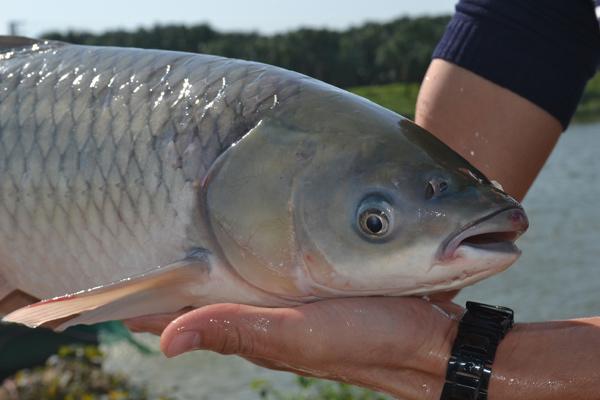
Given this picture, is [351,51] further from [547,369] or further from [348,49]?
[547,369]

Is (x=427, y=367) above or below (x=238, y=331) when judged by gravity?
below

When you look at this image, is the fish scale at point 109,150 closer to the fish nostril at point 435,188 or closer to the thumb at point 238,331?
the thumb at point 238,331

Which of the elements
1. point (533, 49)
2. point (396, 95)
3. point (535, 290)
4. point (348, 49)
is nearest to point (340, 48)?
point (348, 49)

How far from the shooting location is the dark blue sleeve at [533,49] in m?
2.63

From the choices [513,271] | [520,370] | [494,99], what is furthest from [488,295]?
[520,370]

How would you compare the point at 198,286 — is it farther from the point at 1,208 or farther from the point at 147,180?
the point at 1,208

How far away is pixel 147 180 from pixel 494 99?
3.92ft

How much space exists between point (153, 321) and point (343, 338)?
1.67ft

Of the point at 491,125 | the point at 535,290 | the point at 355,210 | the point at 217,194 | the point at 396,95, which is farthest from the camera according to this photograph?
the point at 396,95

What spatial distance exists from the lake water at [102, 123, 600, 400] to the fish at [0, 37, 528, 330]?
4.50m

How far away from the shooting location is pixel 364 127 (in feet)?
6.34

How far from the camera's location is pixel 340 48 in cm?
5150

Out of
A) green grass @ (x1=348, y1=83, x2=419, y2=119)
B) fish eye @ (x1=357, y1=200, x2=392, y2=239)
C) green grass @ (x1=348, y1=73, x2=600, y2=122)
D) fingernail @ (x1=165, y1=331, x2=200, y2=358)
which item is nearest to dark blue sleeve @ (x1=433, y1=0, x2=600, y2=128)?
fish eye @ (x1=357, y1=200, x2=392, y2=239)

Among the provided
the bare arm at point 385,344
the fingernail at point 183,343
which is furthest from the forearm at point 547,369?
the fingernail at point 183,343
